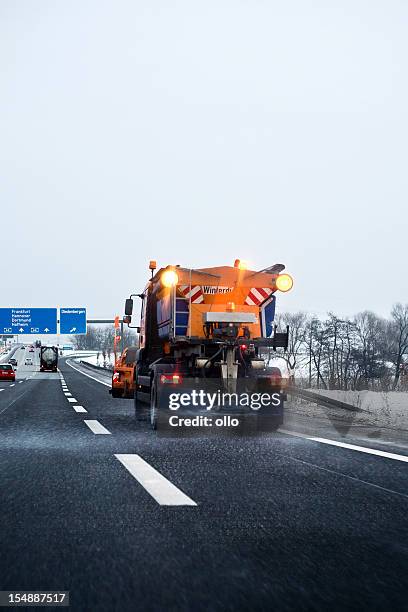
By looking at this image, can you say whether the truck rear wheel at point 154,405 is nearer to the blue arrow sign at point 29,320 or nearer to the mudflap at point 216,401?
the mudflap at point 216,401

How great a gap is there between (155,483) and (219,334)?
6321 millimetres

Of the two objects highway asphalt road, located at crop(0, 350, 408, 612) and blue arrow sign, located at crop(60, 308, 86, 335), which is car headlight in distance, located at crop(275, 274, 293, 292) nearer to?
highway asphalt road, located at crop(0, 350, 408, 612)

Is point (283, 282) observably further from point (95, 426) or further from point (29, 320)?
point (29, 320)

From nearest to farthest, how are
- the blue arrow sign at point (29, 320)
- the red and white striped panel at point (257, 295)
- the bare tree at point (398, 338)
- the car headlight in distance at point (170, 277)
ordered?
the car headlight in distance at point (170, 277) → the red and white striped panel at point (257, 295) → the blue arrow sign at point (29, 320) → the bare tree at point (398, 338)

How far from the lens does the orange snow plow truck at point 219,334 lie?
40.1 ft

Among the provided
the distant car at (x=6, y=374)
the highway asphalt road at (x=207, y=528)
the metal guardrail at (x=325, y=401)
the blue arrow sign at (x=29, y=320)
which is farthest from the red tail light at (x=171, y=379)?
the blue arrow sign at (x=29, y=320)

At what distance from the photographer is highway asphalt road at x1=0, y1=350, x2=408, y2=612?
322 cm

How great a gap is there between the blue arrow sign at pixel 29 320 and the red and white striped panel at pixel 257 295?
45465 mm

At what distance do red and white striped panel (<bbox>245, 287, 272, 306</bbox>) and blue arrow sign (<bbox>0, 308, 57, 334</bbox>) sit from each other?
45.5 m

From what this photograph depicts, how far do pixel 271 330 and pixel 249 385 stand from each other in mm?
1399

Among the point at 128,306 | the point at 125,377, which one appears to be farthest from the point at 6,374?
the point at 128,306

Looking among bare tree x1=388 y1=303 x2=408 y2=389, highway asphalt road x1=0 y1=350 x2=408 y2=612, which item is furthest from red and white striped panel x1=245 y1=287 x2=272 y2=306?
bare tree x1=388 y1=303 x2=408 y2=389

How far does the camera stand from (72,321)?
57.8m

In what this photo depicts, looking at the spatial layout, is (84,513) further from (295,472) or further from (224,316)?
→ (224,316)
